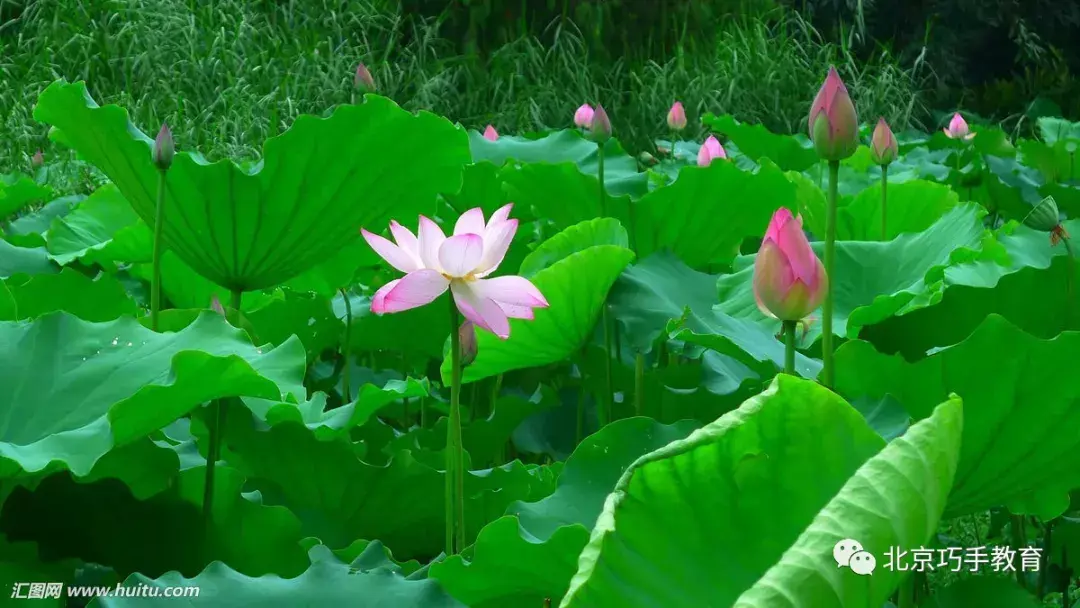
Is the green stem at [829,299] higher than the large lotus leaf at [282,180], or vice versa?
the green stem at [829,299]

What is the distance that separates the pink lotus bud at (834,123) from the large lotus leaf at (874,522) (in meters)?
0.45

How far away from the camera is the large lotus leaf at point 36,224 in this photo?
197 centimetres

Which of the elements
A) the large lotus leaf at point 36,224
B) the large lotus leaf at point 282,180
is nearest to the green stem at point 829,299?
the large lotus leaf at point 282,180

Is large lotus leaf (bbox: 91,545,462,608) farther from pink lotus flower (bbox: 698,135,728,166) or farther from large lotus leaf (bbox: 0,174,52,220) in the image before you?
large lotus leaf (bbox: 0,174,52,220)

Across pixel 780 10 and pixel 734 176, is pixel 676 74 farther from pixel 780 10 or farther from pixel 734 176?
pixel 734 176

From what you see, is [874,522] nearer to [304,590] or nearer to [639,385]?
[304,590]

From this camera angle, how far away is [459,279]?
82 cm

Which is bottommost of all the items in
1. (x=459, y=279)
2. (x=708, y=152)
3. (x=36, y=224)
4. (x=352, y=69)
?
(x=352, y=69)

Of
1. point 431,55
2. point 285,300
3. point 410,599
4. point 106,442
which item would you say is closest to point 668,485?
point 410,599

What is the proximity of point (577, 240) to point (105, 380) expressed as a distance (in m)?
0.53

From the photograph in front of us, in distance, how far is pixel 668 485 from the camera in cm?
56

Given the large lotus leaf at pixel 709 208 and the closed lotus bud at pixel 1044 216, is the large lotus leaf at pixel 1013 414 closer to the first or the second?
the closed lotus bud at pixel 1044 216

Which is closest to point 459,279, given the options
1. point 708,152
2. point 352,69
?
point 708,152

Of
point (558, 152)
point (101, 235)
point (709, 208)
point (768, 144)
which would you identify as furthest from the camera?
point (768, 144)
